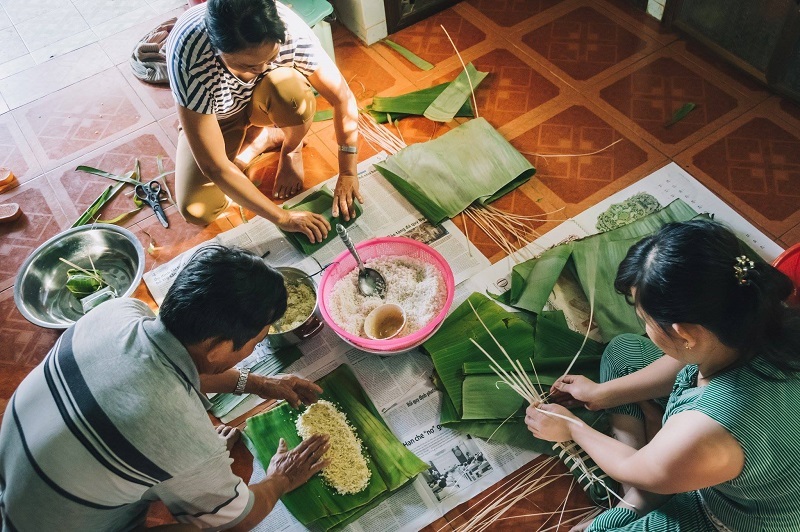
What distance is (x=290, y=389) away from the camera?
5.88 feet

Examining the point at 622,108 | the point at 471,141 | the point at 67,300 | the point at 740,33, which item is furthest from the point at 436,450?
the point at 740,33

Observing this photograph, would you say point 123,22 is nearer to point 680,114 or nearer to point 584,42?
point 584,42

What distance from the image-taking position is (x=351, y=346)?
2043 mm

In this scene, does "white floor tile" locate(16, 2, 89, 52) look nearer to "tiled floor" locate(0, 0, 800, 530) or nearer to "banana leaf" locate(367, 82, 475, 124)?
"tiled floor" locate(0, 0, 800, 530)

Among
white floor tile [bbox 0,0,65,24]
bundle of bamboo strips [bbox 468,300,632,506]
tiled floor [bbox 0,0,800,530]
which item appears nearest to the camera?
bundle of bamboo strips [bbox 468,300,632,506]

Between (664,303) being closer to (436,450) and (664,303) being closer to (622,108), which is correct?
(436,450)

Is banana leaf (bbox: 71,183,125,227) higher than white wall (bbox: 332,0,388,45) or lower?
lower

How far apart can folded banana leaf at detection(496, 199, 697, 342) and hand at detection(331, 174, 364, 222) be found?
0.63m

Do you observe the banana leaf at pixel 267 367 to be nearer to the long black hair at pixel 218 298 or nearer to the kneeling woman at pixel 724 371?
the long black hair at pixel 218 298

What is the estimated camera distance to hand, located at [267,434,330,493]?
1.68 m

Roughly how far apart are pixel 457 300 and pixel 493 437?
1.57 ft

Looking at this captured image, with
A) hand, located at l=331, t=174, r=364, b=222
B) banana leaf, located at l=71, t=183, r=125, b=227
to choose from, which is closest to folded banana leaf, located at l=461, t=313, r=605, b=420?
hand, located at l=331, t=174, r=364, b=222

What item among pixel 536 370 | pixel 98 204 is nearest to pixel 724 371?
pixel 536 370

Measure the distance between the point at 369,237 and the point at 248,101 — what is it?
2.09 ft
